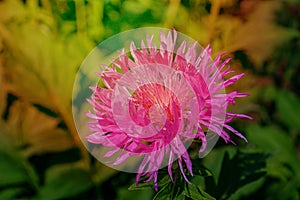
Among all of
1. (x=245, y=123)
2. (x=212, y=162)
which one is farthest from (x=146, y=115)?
(x=245, y=123)

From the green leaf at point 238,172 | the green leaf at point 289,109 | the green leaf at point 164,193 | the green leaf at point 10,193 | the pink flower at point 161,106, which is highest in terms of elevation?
A: the pink flower at point 161,106

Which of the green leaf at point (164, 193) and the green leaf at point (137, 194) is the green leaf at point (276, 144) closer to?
the green leaf at point (137, 194)

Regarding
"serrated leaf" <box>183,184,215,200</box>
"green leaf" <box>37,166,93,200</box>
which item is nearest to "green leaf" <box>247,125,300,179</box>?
"green leaf" <box>37,166,93,200</box>

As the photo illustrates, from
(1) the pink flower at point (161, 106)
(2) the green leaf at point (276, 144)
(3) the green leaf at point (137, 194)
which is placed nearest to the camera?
(1) the pink flower at point (161, 106)

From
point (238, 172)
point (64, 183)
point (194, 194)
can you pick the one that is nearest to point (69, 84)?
point (64, 183)

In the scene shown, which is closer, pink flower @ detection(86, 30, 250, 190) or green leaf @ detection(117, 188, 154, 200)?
pink flower @ detection(86, 30, 250, 190)

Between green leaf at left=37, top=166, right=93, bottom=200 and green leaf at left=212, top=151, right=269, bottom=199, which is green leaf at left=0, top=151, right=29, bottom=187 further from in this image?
green leaf at left=212, top=151, right=269, bottom=199

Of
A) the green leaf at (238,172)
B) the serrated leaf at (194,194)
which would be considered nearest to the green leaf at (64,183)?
the green leaf at (238,172)
